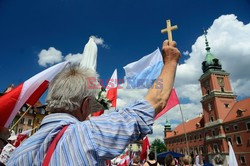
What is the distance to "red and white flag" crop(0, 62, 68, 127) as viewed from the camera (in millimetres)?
2988

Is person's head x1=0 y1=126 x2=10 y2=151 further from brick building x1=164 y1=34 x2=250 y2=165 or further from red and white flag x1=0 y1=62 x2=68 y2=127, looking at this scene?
brick building x1=164 y1=34 x2=250 y2=165

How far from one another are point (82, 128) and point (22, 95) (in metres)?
2.66

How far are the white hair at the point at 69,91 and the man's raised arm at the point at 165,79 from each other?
40 centimetres

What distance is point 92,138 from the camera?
0.99 metres

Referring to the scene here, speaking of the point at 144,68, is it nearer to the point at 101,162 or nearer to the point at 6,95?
the point at 6,95

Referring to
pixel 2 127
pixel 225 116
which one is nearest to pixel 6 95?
pixel 2 127

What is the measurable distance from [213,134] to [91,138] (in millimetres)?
58792

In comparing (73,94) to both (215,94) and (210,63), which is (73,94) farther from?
(210,63)

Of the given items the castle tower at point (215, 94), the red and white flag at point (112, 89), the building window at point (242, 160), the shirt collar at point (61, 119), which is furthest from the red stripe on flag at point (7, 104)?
the castle tower at point (215, 94)

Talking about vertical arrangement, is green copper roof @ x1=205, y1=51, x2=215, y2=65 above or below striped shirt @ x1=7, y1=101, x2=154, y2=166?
above

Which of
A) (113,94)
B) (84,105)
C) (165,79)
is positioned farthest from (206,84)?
(84,105)

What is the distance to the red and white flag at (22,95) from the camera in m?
2.99

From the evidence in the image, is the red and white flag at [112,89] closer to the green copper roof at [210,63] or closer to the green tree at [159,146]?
the green copper roof at [210,63]

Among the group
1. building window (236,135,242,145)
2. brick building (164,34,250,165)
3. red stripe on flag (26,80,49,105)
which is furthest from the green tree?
red stripe on flag (26,80,49,105)
